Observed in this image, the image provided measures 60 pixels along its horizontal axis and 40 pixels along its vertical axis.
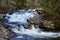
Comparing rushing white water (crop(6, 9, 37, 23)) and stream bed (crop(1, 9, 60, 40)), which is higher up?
rushing white water (crop(6, 9, 37, 23))

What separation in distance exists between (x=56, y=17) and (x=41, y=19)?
88 centimetres

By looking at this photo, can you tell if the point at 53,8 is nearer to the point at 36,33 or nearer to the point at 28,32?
the point at 36,33

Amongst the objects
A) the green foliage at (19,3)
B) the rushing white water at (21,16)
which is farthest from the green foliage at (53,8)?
the green foliage at (19,3)

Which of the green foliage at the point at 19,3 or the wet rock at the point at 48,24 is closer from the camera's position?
the wet rock at the point at 48,24

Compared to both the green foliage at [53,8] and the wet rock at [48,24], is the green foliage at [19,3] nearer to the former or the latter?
the green foliage at [53,8]

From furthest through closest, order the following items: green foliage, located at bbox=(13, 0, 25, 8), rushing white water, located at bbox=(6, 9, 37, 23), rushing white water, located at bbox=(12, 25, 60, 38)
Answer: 1. green foliage, located at bbox=(13, 0, 25, 8)
2. rushing white water, located at bbox=(6, 9, 37, 23)
3. rushing white water, located at bbox=(12, 25, 60, 38)

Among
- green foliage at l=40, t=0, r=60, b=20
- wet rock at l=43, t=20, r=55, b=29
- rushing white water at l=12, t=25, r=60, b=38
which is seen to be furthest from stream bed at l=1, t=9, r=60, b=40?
green foliage at l=40, t=0, r=60, b=20

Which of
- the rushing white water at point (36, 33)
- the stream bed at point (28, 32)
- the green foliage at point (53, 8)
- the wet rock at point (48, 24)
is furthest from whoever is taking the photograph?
the green foliage at point (53, 8)

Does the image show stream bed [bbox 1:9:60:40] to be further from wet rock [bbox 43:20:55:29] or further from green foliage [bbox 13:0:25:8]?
green foliage [bbox 13:0:25:8]

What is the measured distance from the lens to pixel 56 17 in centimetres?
998

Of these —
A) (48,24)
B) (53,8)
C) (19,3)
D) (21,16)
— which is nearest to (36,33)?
(48,24)

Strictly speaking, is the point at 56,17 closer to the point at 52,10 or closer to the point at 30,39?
the point at 52,10

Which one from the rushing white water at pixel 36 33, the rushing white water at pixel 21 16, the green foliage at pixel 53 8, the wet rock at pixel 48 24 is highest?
the green foliage at pixel 53 8

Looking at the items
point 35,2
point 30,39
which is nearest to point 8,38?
point 30,39
